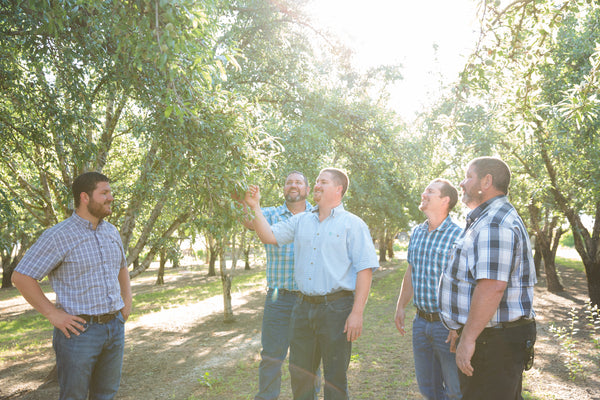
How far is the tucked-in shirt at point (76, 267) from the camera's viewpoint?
3486 mm

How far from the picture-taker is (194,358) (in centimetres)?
999

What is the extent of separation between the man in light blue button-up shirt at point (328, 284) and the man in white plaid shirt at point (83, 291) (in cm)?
139

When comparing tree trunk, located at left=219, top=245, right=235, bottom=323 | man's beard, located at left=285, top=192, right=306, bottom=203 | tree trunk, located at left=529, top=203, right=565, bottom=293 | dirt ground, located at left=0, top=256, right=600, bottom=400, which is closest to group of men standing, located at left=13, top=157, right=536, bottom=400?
man's beard, located at left=285, top=192, right=306, bottom=203

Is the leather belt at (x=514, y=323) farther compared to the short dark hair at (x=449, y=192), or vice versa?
the short dark hair at (x=449, y=192)

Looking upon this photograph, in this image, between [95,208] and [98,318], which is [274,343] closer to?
[98,318]

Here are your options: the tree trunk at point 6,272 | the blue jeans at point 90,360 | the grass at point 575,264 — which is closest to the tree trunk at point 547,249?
the grass at point 575,264

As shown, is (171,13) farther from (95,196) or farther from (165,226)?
(165,226)

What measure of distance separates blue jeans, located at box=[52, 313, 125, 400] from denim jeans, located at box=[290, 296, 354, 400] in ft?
5.28

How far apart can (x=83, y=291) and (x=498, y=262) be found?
10.8 feet

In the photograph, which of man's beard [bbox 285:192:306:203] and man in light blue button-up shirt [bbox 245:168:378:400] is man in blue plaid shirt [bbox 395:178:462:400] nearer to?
man in light blue button-up shirt [bbox 245:168:378:400]

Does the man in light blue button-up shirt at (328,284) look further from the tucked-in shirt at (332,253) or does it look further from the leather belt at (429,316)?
the leather belt at (429,316)

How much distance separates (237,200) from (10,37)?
3.35m

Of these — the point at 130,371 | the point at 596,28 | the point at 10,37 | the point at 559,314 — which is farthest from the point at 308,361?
the point at 559,314

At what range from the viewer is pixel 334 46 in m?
10.8
